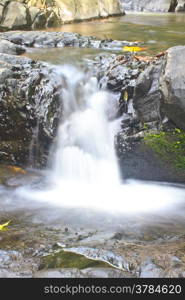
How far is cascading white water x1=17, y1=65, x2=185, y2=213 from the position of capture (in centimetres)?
593

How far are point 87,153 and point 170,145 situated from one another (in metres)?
1.48

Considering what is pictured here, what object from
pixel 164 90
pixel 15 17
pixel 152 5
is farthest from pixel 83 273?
pixel 152 5

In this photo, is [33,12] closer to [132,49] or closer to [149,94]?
[132,49]

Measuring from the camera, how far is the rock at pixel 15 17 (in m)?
13.6

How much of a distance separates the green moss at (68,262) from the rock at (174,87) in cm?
285

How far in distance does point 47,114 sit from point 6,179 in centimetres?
128

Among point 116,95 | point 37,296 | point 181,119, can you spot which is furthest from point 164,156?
point 37,296

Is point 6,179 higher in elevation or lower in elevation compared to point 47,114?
lower

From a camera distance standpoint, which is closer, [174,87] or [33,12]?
[174,87]

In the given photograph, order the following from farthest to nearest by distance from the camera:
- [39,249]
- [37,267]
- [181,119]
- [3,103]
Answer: [3,103], [181,119], [39,249], [37,267]

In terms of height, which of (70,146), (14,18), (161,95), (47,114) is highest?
(14,18)

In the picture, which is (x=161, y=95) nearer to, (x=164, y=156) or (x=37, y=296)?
(x=164, y=156)

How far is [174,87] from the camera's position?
17.4 feet

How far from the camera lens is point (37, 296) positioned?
2812 millimetres
